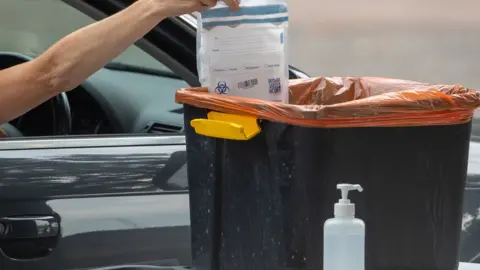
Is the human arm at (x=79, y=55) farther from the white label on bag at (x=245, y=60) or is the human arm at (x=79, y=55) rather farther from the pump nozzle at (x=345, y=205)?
the pump nozzle at (x=345, y=205)

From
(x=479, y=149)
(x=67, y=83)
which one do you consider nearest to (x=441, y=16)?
(x=479, y=149)

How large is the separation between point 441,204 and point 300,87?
0.50 m

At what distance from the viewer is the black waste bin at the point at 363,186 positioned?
5.16ft

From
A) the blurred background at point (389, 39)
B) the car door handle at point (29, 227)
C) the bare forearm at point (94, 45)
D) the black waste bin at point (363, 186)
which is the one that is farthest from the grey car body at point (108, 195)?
the blurred background at point (389, 39)

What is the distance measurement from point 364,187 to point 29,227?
943 mm

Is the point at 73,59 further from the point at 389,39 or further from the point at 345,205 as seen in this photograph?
the point at 389,39

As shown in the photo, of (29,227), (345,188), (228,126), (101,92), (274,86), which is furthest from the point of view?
(101,92)

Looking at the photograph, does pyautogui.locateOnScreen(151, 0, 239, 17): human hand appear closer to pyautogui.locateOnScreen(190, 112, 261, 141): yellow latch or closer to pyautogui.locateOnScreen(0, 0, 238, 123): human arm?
pyautogui.locateOnScreen(0, 0, 238, 123): human arm

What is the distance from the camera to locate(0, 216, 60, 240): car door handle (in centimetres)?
217

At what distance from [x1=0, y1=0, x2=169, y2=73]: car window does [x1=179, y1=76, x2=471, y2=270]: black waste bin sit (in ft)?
3.21

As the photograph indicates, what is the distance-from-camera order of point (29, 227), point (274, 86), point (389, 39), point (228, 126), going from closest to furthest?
point (228, 126) < point (274, 86) < point (29, 227) < point (389, 39)

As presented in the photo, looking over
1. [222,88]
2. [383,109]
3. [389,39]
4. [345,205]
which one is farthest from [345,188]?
[389,39]

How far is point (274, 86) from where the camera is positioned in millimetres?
1771

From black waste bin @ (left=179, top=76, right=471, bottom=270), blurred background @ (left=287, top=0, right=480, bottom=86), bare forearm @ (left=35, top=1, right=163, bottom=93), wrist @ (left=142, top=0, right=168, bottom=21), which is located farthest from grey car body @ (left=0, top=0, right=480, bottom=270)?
blurred background @ (left=287, top=0, right=480, bottom=86)
